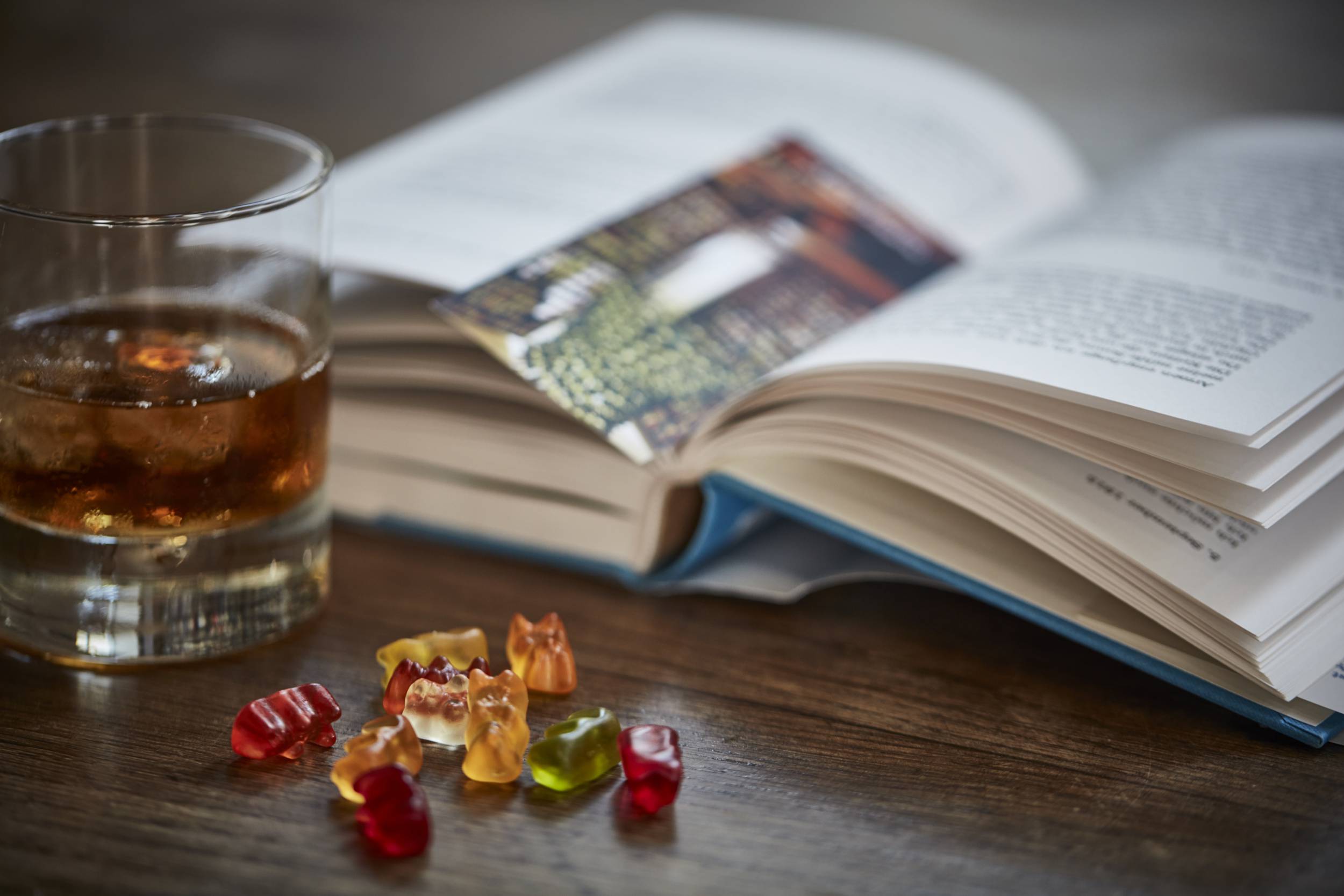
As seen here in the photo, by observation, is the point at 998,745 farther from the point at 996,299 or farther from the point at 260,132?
the point at 260,132

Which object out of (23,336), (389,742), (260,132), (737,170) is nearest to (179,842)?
(389,742)

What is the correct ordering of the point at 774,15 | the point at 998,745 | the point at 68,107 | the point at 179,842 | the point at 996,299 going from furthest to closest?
the point at 774,15 → the point at 68,107 → the point at 996,299 → the point at 998,745 → the point at 179,842

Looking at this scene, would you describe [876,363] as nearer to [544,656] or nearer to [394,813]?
[544,656]

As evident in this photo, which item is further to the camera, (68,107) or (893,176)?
(68,107)

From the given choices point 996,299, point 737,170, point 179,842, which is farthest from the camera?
point 737,170

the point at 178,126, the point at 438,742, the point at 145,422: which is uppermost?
the point at 178,126

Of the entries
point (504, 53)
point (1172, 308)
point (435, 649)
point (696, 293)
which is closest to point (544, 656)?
point (435, 649)

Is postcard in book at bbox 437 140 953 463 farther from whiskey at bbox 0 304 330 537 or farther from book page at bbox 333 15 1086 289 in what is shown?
whiskey at bbox 0 304 330 537
